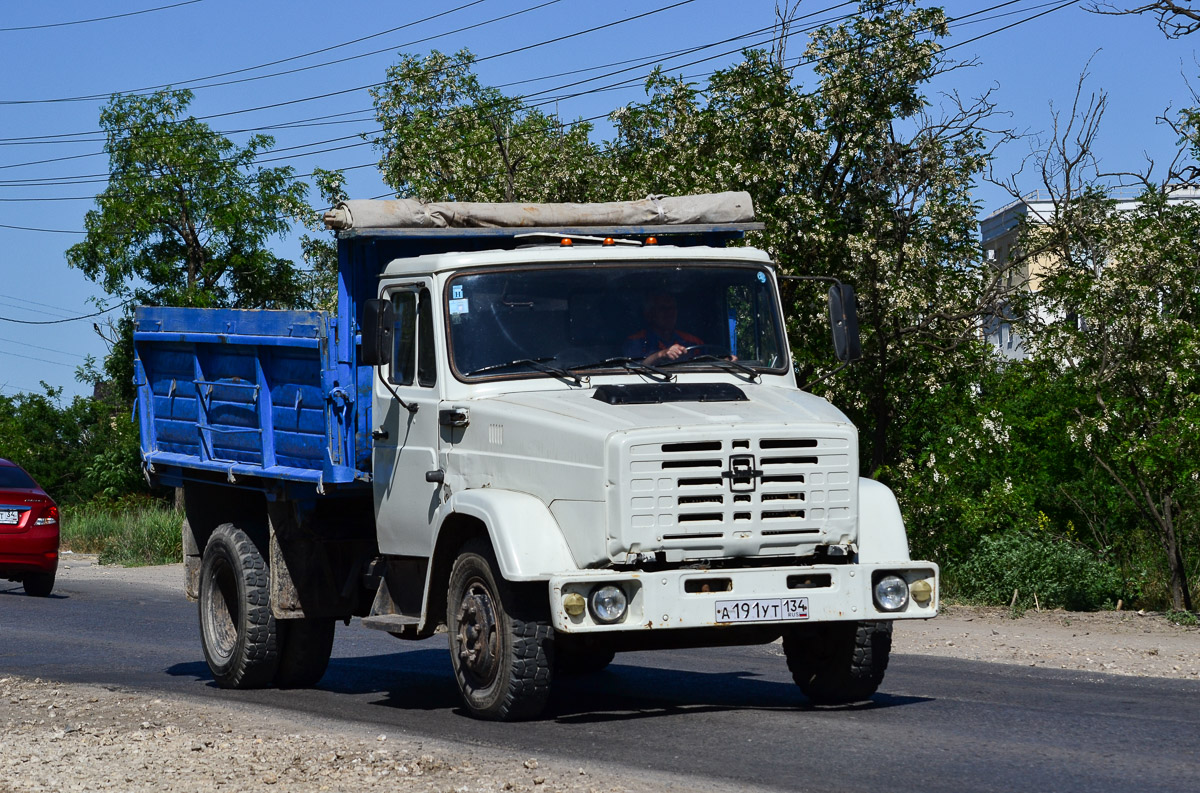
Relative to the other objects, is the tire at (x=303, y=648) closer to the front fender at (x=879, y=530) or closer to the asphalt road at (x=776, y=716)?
the asphalt road at (x=776, y=716)

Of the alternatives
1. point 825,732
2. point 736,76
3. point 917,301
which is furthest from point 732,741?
point 736,76

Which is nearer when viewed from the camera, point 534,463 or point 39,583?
point 534,463

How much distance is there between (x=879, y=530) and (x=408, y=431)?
2644 millimetres

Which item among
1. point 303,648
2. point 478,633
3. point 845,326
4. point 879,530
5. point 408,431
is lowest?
point 303,648

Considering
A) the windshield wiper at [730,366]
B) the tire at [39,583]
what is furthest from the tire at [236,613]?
the tire at [39,583]

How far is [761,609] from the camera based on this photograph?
7.84 metres

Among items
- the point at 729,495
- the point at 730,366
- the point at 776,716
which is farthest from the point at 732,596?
the point at 730,366

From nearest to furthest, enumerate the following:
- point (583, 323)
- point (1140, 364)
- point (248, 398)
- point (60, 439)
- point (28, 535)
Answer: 1. point (583, 323)
2. point (248, 398)
3. point (1140, 364)
4. point (28, 535)
5. point (60, 439)

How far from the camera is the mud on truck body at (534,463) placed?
7.87 meters

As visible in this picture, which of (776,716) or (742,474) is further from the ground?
(742,474)

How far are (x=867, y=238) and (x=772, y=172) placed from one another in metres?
1.65

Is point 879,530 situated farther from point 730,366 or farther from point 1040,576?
point 1040,576

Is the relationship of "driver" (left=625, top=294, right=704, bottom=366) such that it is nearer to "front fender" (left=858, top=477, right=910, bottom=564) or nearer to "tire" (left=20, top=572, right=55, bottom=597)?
"front fender" (left=858, top=477, right=910, bottom=564)

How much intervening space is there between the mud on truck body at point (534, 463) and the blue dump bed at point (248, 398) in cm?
2
